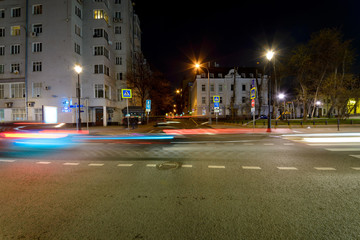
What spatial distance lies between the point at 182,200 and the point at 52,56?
114ft

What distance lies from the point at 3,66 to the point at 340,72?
2398 inches

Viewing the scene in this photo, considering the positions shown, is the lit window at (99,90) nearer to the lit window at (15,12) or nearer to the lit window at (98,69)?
the lit window at (98,69)

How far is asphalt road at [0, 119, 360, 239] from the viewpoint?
283 cm

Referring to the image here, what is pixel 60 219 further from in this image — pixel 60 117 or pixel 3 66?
pixel 3 66

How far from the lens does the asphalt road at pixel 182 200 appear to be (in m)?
2.83

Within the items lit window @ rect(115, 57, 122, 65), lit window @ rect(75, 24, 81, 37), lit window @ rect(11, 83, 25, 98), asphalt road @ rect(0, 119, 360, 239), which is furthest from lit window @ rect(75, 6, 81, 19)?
asphalt road @ rect(0, 119, 360, 239)

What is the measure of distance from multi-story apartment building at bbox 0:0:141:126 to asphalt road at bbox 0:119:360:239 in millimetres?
24993

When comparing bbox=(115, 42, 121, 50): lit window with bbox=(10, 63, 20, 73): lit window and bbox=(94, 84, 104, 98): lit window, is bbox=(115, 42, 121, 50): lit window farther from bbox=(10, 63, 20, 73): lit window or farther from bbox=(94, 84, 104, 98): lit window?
bbox=(10, 63, 20, 73): lit window

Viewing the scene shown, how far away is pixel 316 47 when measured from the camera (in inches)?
1116

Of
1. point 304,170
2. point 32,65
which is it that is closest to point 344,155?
point 304,170

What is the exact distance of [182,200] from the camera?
12.6 ft

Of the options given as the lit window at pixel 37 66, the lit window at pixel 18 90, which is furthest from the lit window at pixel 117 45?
the lit window at pixel 18 90

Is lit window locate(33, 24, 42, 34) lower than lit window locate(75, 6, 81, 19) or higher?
lower

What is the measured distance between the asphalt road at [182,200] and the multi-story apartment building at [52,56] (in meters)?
25.0
